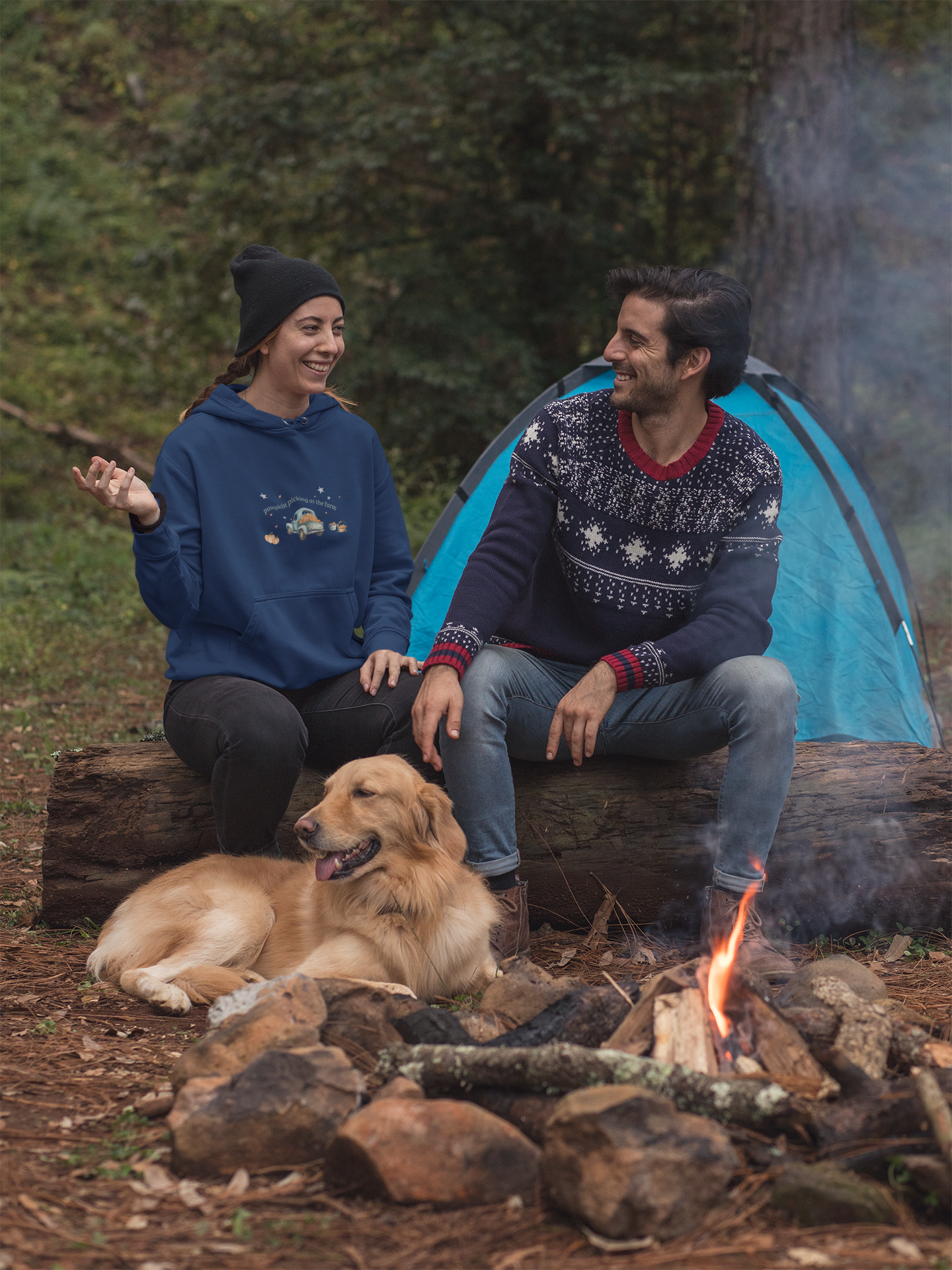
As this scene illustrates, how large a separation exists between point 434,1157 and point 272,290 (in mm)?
2722

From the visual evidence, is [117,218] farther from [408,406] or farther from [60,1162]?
[60,1162]

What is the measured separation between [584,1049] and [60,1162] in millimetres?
1071

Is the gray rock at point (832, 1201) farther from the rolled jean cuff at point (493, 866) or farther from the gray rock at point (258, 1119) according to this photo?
the rolled jean cuff at point (493, 866)

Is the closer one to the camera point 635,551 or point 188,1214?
point 188,1214

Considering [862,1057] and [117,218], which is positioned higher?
[117,218]

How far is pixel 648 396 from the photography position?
140 inches

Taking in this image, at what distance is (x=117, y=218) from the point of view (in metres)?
14.2

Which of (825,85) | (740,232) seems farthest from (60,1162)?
(825,85)

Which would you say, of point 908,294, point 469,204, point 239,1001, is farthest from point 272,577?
point 908,294

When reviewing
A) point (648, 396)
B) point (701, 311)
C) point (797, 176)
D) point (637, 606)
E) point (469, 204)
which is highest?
point (469, 204)

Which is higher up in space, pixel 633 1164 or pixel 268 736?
pixel 268 736

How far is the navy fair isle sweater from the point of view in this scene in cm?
356

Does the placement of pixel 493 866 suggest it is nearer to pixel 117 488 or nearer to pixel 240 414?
pixel 117 488

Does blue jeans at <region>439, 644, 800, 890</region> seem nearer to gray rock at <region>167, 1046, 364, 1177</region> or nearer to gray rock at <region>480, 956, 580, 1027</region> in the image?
gray rock at <region>480, 956, 580, 1027</region>
